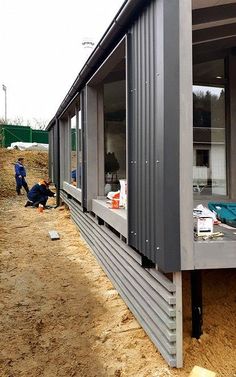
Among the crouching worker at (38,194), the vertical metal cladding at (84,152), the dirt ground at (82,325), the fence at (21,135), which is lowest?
the dirt ground at (82,325)

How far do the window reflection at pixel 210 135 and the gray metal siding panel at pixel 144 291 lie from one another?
1.74 m

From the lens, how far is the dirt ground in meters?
3.17

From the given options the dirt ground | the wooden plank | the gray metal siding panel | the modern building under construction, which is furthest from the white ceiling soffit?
the wooden plank

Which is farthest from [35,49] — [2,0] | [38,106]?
[2,0]

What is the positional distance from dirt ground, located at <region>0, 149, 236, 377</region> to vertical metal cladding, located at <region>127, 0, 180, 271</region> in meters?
0.92

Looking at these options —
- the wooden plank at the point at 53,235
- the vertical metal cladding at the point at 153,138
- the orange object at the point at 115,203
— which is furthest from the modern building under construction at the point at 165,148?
the wooden plank at the point at 53,235

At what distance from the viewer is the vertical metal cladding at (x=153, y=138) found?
276 cm

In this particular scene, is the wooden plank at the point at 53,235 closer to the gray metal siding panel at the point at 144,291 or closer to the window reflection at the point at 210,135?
the gray metal siding panel at the point at 144,291

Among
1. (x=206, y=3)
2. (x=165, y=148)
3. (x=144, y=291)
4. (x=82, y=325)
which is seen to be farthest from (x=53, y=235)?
(x=165, y=148)

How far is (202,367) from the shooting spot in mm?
2977

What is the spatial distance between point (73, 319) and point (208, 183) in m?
2.83

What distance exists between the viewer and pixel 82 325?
4020 mm

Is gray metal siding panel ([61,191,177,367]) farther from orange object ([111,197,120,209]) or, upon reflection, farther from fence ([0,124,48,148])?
fence ([0,124,48,148])

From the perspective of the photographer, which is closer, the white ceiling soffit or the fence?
the white ceiling soffit
